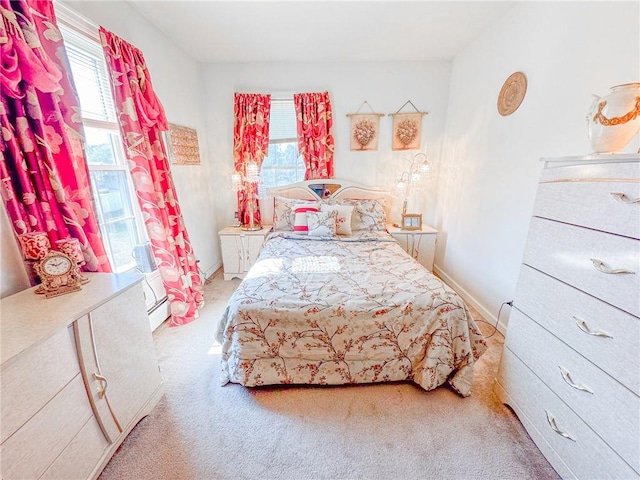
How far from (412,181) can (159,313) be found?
10.00 feet

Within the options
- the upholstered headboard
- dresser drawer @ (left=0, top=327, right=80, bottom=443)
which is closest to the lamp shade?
dresser drawer @ (left=0, top=327, right=80, bottom=443)

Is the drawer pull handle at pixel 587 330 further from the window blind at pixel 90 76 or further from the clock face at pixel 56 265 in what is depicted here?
the window blind at pixel 90 76

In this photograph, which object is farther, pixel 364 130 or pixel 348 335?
pixel 364 130

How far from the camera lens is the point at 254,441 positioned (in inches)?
53.3

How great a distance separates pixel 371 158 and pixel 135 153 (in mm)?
2523

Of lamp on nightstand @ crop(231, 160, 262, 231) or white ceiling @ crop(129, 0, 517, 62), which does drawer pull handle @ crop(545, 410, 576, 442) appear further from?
lamp on nightstand @ crop(231, 160, 262, 231)

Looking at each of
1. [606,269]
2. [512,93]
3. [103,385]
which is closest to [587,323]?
[606,269]

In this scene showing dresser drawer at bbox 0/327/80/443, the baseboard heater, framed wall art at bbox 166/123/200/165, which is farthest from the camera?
framed wall art at bbox 166/123/200/165

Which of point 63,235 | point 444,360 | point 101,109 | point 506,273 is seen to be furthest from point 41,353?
point 506,273

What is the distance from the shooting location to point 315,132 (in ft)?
10.6

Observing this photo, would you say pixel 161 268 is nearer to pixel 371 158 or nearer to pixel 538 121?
pixel 371 158

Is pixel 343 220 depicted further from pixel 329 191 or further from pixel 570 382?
pixel 570 382

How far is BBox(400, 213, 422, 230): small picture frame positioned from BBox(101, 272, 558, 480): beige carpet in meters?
1.74

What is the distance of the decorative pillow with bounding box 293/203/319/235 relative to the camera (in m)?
2.92
